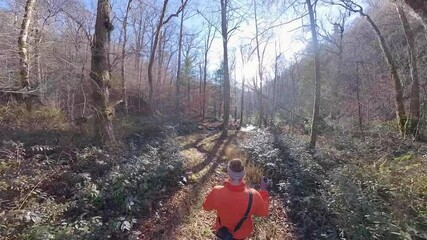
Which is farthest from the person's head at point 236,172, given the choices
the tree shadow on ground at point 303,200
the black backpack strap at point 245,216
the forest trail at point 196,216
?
the tree shadow on ground at point 303,200

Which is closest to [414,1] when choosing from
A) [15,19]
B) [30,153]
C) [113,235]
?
[113,235]

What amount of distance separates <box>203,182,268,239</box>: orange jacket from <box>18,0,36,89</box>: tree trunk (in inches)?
289

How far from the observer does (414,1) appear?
485 centimetres

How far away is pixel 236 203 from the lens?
10.1 ft

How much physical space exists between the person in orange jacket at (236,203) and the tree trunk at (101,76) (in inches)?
222

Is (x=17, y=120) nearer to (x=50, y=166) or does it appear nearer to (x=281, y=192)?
(x=50, y=166)

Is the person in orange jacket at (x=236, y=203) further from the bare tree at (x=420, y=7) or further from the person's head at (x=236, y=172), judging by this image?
the bare tree at (x=420, y=7)

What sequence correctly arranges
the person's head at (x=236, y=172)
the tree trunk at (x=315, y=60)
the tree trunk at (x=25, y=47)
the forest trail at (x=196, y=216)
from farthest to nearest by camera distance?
1. the tree trunk at (x=315, y=60)
2. the tree trunk at (x=25, y=47)
3. the forest trail at (x=196, y=216)
4. the person's head at (x=236, y=172)

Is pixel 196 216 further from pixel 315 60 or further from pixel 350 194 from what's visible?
pixel 315 60

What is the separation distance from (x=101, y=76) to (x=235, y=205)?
6587 mm

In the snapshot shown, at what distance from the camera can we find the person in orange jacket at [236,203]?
10.1 ft

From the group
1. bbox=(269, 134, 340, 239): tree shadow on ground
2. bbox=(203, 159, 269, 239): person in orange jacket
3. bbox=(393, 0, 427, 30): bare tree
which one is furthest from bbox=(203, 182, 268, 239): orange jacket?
bbox=(393, 0, 427, 30): bare tree

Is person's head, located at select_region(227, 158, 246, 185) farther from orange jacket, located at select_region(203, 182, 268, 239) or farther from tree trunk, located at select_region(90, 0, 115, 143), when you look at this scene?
tree trunk, located at select_region(90, 0, 115, 143)

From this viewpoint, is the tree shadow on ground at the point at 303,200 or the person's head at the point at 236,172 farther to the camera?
the tree shadow on ground at the point at 303,200
